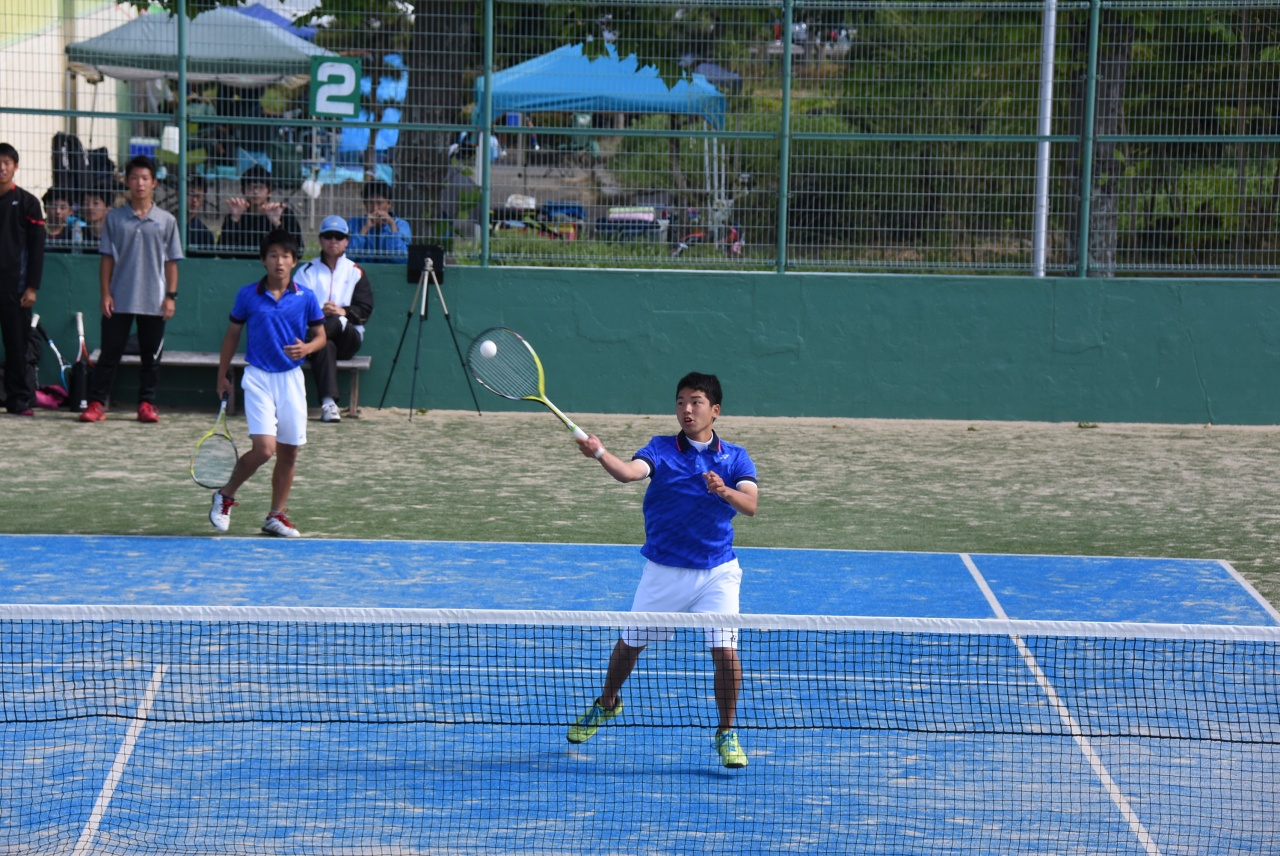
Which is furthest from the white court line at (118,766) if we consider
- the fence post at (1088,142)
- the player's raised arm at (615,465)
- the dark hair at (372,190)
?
the fence post at (1088,142)

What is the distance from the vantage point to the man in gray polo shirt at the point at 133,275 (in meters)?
12.3

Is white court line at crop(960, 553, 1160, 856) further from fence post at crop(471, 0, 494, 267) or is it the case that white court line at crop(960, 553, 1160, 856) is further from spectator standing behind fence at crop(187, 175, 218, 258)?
spectator standing behind fence at crop(187, 175, 218, 258)

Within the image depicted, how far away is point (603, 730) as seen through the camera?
538 cm

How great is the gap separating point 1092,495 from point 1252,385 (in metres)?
4.19

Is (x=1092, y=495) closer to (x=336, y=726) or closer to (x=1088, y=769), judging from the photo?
(x=1088, y=769)

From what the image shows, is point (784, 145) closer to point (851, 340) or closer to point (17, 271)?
point (851, 340)

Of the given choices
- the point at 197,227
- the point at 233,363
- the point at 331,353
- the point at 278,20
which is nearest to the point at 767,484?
the point at 331,353

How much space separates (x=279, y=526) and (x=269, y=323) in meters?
1.13

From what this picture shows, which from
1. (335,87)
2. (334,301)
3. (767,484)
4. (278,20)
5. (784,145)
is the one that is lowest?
(767,484)

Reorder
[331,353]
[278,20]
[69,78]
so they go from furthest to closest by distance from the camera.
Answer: [278,20] → [69,78] → [331,353]

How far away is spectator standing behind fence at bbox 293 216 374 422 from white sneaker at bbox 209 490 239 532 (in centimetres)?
414

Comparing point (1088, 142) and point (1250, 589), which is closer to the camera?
point (1250, 589)

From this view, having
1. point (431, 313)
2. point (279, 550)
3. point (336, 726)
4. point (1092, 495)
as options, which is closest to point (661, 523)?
point (336, 726)

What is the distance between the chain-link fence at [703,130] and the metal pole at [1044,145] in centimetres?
2
